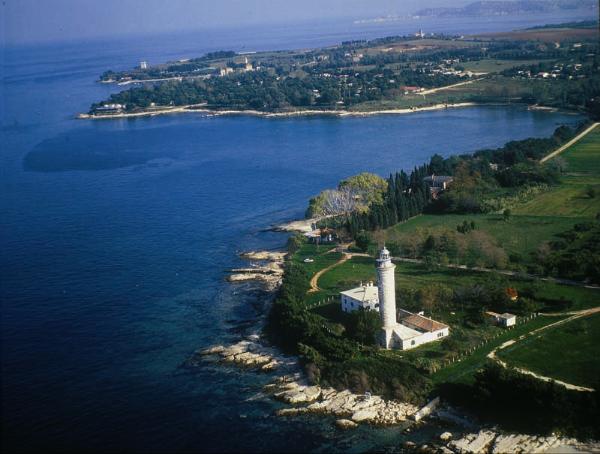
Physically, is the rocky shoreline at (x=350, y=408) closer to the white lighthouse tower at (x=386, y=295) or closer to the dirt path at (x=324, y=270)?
the white lighthouse tower at (x=386, y=295)

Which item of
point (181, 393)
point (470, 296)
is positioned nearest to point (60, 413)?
point (181, 393)

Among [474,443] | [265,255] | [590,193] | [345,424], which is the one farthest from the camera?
[590,193]

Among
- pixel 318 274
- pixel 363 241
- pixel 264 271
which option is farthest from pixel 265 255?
pixel 363 241

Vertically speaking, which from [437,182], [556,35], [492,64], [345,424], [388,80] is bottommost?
[345,424]

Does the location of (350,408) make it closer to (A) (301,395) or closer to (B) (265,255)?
(A) (301,395)

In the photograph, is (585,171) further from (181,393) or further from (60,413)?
(60,413)

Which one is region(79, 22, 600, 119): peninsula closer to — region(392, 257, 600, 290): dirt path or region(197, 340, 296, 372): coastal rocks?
region(392, 257, 600, 290): dirt path

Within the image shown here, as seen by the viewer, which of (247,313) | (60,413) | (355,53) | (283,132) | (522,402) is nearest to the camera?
(522,402)
